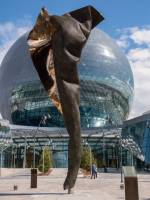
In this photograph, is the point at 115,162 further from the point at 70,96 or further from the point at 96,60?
the point at 70,96

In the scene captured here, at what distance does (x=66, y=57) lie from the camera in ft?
59.2

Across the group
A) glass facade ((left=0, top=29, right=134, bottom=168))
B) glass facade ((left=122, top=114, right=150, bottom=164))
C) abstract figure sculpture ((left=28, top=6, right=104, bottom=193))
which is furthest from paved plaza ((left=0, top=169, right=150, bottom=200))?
glass facade ((left=0, top=29, right=134, bottom=168))

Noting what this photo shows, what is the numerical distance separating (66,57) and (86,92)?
66936 millimetres

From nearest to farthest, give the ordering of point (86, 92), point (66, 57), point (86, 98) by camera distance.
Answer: point (66, 57) → point (86, 92) → point (86, 98)

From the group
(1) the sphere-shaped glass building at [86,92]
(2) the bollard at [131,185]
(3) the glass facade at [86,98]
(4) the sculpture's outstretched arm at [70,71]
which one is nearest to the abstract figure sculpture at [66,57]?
(4) the sculpture's outstretched arm at [70,71]

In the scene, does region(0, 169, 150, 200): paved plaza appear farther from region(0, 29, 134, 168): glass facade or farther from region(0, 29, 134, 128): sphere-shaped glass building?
region(0, 29, 134, 128): sphere-shaped glass building

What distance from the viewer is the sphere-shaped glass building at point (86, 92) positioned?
85750 millimetres

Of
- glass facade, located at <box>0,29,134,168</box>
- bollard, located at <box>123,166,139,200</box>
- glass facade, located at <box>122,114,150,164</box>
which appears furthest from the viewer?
glass facade, located at <box>0,29,134,168</box>

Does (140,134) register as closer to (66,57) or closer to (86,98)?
(86,98)

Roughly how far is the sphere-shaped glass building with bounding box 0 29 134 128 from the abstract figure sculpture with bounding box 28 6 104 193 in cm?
6468

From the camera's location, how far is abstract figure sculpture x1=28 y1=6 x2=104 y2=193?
1775cm

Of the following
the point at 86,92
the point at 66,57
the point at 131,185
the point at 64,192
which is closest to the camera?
the point at 131,185

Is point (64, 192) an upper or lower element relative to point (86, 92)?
lower

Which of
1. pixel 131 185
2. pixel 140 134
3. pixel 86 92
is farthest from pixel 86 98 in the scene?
pixel 131 185
